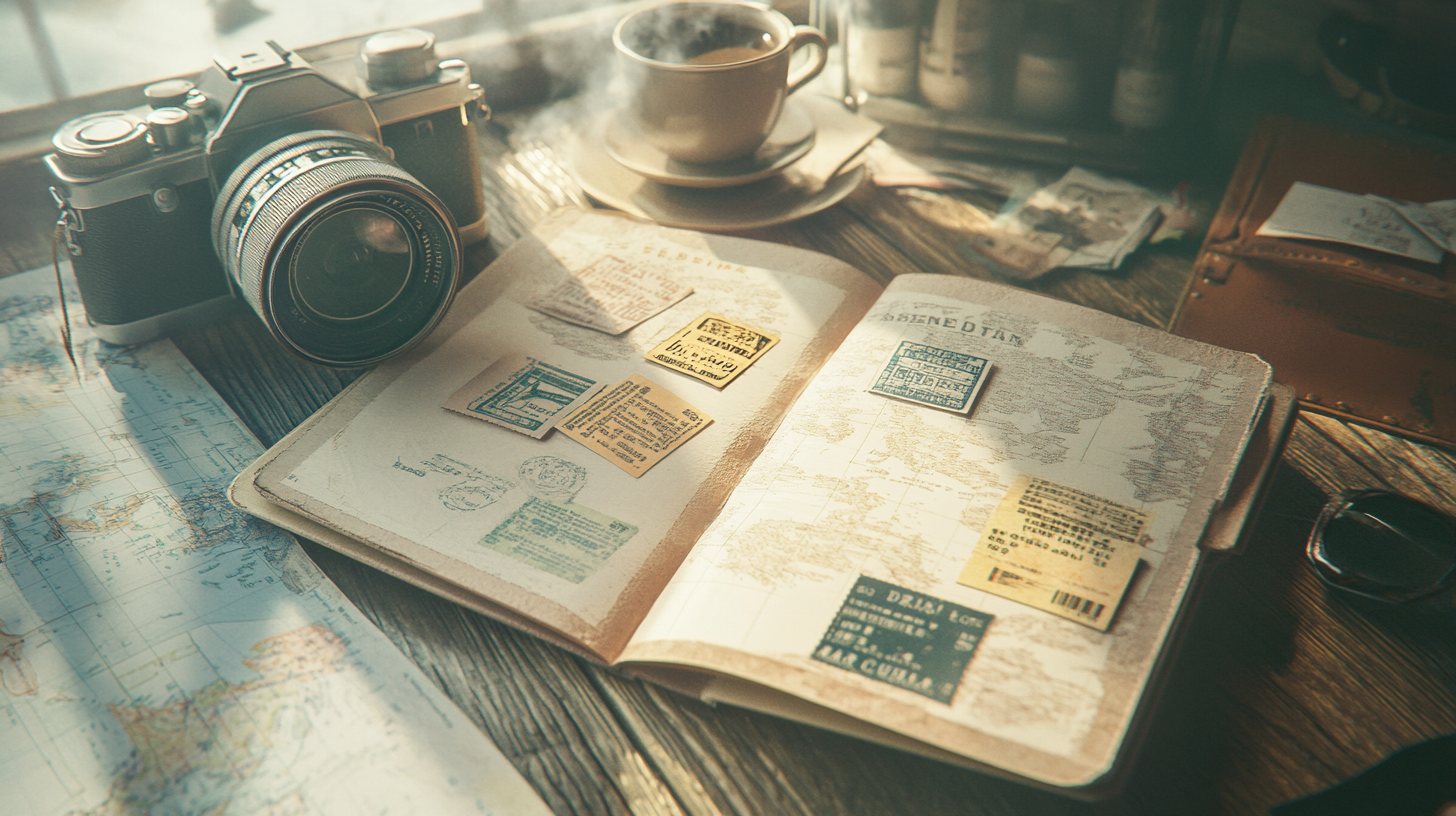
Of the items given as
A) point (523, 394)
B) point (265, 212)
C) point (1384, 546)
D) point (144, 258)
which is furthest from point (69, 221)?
point (1384, 546)

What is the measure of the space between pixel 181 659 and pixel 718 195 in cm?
56

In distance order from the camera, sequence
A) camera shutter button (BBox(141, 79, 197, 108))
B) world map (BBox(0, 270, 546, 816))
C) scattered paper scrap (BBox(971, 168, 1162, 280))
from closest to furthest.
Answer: world map (BBox(0, 270, 546, 816)) < camera shutter button (BBox(141, 79, 197, 108)) < scattered paper scrap (BBox(971, 168, 1162, 280))

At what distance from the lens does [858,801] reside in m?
0.41

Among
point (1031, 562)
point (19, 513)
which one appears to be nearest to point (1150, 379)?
point (1031, 562)

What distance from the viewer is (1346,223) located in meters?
0.65

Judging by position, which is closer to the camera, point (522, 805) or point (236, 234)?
point (522, 805)

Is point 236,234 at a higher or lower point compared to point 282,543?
higher

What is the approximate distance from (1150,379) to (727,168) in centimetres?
42

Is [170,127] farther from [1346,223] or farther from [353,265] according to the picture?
[1346,223]

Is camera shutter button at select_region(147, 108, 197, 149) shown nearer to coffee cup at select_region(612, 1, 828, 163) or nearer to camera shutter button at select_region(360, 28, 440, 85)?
camera shutter button at select_region(360, 28, 440, 85)

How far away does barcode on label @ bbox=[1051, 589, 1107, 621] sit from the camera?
0.43 metres

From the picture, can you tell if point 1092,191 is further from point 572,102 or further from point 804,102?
point 572,102

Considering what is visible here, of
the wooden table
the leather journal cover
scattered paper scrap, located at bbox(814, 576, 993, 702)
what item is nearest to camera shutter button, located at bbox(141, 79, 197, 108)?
the wooden table

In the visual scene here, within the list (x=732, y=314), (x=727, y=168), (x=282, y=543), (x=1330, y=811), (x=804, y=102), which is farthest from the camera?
(x=804, y=102)
